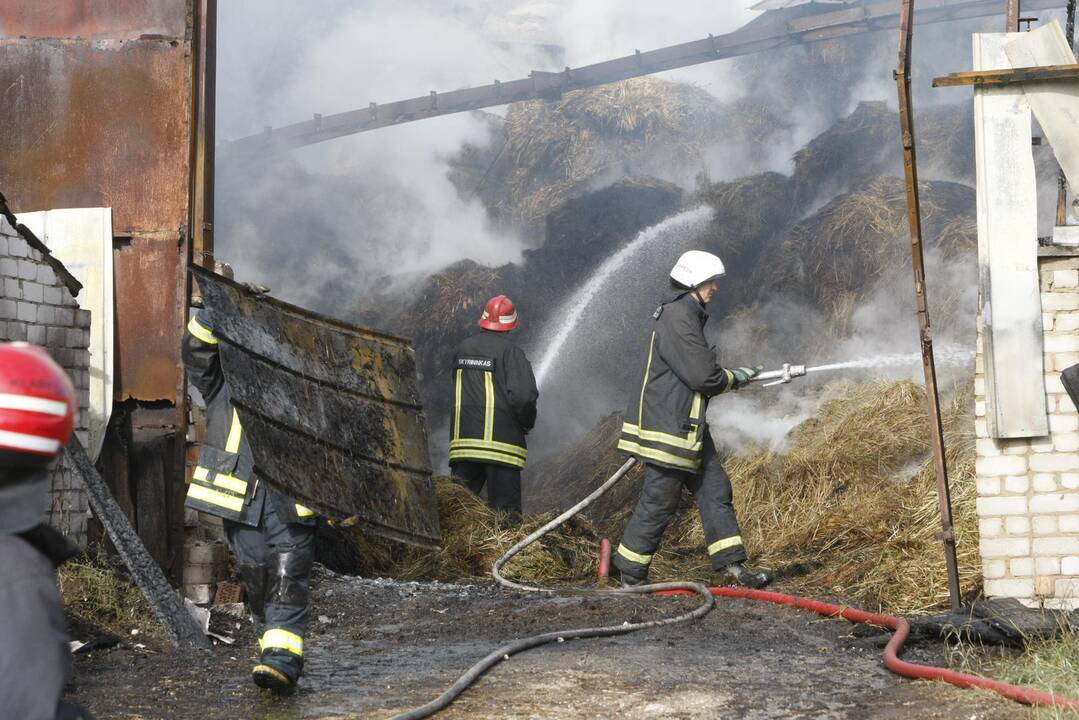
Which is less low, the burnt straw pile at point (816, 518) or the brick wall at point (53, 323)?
the brick wall at point (53, 323)

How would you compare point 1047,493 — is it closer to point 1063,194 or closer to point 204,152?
point 1063,194

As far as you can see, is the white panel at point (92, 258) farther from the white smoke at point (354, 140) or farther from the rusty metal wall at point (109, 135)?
the white smoke at point (354, 140)

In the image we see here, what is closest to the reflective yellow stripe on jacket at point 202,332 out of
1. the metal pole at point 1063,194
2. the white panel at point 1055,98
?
the white panel at point 1055,98

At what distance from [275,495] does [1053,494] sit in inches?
134

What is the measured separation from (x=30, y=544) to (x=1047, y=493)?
4876 mm

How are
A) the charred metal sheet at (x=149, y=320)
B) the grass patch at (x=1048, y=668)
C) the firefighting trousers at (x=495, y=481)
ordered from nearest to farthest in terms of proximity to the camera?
the grass patch at (x=1048, y=668)
the charred metal sheet at (x=149, y=320)
the firefighting trousers at (x=495, y=481)

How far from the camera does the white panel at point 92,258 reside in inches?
254

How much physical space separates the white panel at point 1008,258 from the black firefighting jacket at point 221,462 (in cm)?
308

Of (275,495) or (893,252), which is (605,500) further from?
(275,495)

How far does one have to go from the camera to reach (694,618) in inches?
235

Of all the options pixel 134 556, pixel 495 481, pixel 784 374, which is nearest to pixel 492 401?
pixel 495 481

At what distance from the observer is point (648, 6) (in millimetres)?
19719

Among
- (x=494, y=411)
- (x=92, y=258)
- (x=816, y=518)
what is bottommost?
(x=816, y=518)

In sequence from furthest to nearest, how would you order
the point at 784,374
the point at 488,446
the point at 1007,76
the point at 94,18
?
the point at 488,446 → the point at 784,374 → the point at 94,18 → the point at 1007,76
